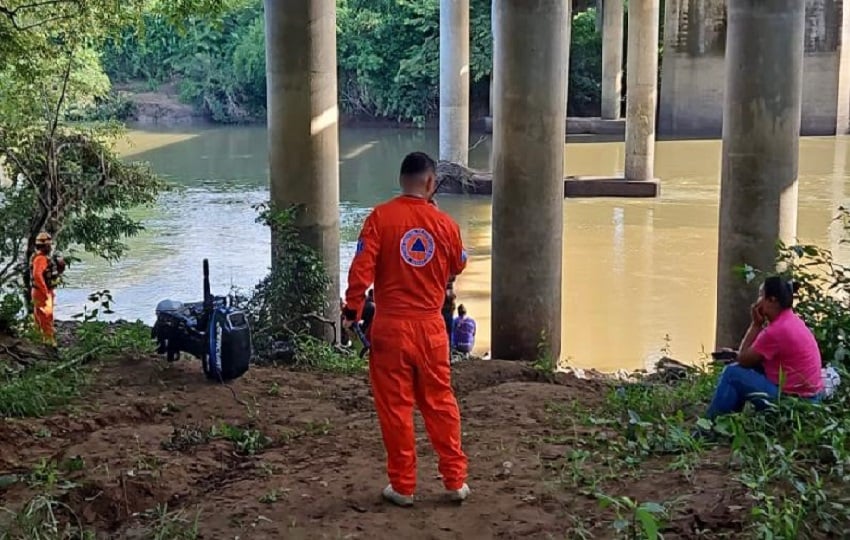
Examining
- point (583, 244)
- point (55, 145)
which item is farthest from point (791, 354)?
point (583, 244)

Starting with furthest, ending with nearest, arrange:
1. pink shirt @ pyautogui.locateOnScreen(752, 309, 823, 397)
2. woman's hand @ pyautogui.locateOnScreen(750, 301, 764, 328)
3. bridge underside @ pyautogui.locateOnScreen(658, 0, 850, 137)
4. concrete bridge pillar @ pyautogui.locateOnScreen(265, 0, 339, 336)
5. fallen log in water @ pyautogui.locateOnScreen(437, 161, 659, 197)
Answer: bridge underside @ pyautogui.locateOnScreen(658, 0, 850, 137), fallen log in water @ pyautogui.locateOnScreen(437, 161, 659, 197), concrete bridge pillar @ pyautogui.locateOnScreen(265, 0, 339, 336), woman's hand @ pyautogui.locateOnScreen(750, 301, 764, 328), pink shirt @ pyautogui.locateOnScreen(752, 309, 823, 397)

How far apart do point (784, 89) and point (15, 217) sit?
8.63m

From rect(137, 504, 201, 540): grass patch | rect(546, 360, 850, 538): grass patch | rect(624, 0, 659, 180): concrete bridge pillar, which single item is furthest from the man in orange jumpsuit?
rect(624, 0, 659, 180): concrete bridge pillar

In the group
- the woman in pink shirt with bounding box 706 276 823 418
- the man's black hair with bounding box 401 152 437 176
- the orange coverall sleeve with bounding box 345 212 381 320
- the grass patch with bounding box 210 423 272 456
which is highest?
the man's black hair with bounding box 401 152 437 176

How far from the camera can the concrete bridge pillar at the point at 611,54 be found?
124 ft

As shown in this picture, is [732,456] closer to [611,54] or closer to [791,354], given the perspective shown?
[791,354]

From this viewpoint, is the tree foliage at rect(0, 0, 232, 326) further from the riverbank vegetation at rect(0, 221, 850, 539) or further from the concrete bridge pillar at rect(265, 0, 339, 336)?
the riverbank vegetation at rect(0, 221, 850, 539)

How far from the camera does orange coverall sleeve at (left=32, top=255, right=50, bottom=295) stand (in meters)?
11.8

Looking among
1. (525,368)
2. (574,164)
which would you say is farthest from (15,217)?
(574,164)

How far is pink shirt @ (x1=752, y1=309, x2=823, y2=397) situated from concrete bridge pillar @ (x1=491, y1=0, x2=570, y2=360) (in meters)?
5.77

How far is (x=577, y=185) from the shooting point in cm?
2748

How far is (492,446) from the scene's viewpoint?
7.38 metres

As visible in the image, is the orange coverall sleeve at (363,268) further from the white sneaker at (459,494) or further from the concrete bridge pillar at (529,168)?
the concrete bridge pillar at (529,168)

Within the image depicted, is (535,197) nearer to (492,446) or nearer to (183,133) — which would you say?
(492,446)
